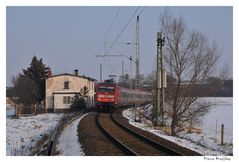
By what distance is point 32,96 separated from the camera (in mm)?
33094

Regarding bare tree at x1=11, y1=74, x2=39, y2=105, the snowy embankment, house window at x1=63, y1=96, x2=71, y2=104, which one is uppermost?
bare tree at x1=11, y1=74, x2=39, y2=105

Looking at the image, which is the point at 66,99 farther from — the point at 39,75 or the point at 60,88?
the point at 39,75

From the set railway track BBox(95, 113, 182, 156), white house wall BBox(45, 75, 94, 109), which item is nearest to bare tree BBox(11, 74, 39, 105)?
white house wall BBox(45, 75, 94, 109)

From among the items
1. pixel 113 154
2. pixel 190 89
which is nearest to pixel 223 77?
pixel 190 89

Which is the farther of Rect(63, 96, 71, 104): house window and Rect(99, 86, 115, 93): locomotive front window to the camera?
Rect(63, 96, 71, 104): house window

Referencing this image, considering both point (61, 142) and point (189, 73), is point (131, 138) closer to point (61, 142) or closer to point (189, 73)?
point (61, 142)

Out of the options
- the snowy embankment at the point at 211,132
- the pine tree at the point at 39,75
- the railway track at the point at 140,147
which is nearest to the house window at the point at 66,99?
the pine tree at the point at 39,75

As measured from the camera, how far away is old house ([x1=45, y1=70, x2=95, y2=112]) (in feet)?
137

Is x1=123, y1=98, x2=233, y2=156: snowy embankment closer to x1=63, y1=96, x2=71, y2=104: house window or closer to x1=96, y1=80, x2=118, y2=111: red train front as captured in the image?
x1=96, y1=80, x2=118, y2=111: red train front

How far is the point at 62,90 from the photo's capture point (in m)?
43.2

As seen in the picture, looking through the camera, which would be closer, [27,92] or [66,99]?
[27,92]

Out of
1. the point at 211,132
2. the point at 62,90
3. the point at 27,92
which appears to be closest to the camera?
the point at 211,132

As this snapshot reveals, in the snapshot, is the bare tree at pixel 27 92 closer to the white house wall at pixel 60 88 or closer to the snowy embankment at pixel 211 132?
the white house wall at pixel 60 88

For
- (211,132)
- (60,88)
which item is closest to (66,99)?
(60,88)
